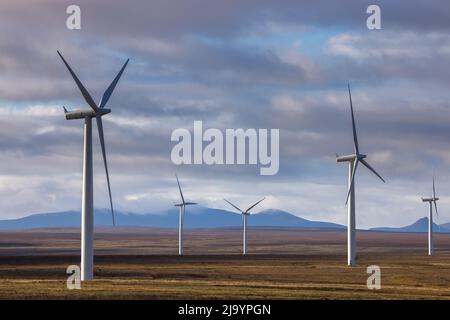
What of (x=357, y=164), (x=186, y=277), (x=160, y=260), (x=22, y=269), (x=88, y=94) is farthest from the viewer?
(x=160, y=260)

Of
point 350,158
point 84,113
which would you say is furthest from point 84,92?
point 350,158

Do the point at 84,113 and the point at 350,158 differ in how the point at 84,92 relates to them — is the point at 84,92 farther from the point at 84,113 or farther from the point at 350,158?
the point at 350,158

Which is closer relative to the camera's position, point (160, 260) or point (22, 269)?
point (22, 269)

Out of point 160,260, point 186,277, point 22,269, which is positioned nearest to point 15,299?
point 186,277

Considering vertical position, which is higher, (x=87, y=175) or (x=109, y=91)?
(x=109, y=91)

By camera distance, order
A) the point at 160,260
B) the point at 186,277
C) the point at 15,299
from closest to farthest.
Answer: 1. the point at 15,299
2. the point at 186,277
3. the point at 160,260

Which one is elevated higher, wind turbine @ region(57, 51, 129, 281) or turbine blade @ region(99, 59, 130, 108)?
turbine blade @ region(99, 59, 130, 108)

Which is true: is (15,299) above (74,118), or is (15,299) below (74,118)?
below

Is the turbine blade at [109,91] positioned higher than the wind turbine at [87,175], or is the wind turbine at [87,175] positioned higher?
the turbine blade at [109,91]

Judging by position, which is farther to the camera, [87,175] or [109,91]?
[109,91]

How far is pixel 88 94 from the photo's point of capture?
6831 cm
